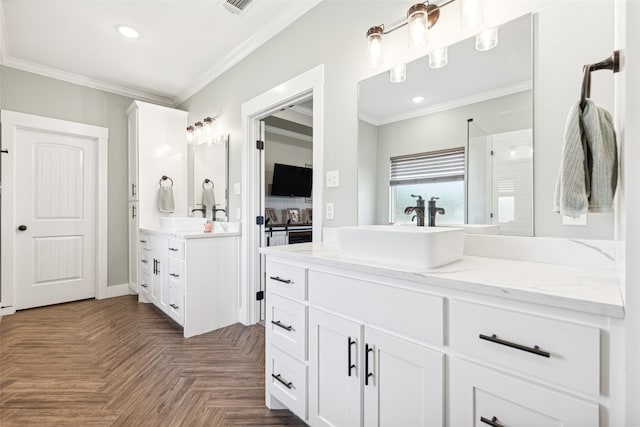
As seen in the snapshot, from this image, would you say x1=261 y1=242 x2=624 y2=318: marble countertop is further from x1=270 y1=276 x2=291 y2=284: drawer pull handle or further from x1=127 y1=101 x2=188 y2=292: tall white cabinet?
x1=127 y1=101 x2=188 y2=292: tall white cabinet

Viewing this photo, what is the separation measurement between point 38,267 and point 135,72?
97.8 inches

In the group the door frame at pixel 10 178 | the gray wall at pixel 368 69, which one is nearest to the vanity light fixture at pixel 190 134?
the gray wall at pixel 368 69

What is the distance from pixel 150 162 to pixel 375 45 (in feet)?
10.2

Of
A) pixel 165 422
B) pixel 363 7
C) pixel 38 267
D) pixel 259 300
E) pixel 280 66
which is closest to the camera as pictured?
pixel 165 422

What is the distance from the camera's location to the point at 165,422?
5.15ft

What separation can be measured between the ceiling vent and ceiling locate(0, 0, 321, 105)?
31mm

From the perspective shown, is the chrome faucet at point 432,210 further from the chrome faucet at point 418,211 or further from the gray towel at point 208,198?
the gray towel at point 208,198

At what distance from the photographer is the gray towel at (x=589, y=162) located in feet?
2.70

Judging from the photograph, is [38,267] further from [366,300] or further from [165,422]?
[366,300]

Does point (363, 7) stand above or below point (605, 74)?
above

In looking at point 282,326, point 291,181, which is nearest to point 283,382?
point 282,326

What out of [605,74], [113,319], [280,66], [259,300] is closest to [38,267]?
[113,319]

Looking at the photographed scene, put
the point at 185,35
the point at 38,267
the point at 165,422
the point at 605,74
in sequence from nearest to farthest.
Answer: the point at 605,74, the point at 165,422, the point at 185,35, the point at 38,267

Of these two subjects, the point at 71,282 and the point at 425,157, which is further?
the point at 71,282
